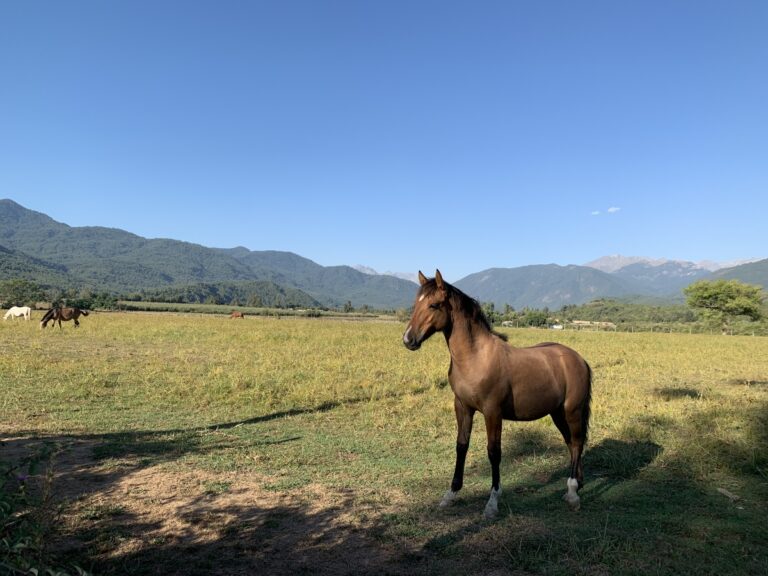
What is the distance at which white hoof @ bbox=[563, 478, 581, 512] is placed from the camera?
5.63 meters

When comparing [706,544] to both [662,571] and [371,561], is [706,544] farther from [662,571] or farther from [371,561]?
[371,561]

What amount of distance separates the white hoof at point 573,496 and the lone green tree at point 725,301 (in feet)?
237

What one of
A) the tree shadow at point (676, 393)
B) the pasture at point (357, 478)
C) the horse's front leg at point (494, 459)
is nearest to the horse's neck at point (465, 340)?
the horse's front leg at point (494, 459)

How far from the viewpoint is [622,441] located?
8391 millimetres

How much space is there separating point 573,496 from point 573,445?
0.65 meters

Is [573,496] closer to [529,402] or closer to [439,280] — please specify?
[529,402]

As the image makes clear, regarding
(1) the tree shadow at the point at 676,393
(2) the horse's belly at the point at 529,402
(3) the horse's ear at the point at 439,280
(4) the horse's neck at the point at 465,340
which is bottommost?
(1) the tree shadow at the point at 676,393

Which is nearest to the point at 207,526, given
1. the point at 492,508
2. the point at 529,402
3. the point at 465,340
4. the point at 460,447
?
the point at 460,447

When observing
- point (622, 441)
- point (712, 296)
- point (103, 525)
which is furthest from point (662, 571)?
point (712, 296)

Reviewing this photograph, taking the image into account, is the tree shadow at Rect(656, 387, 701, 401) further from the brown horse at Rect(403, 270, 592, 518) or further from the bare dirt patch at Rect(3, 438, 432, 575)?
the bare dirt patch at Rect(3, 438, 432, 575)

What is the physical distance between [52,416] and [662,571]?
10774 mm

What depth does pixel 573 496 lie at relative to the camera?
18.7 feet

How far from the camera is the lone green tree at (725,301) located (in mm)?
62281

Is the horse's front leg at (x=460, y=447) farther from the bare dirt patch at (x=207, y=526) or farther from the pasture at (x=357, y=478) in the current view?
the bare dirt patch at (x=207, y=526)
